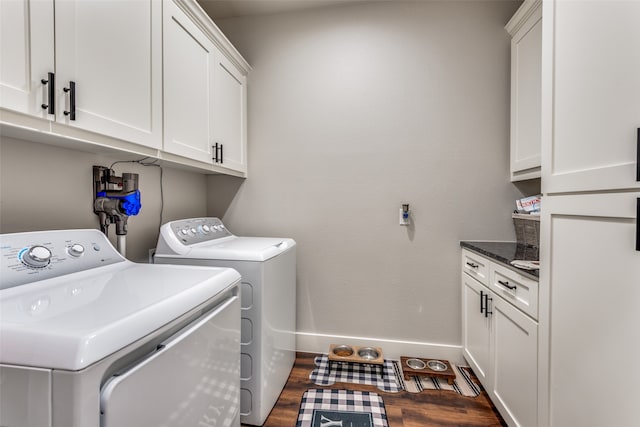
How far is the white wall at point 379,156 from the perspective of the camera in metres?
2.11

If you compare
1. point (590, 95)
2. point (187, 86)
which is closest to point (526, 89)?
point (590, 95)

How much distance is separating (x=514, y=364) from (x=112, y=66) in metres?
2.05

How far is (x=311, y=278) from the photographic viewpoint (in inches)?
92.2

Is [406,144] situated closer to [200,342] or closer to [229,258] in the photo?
[229,258]

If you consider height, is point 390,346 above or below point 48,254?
below

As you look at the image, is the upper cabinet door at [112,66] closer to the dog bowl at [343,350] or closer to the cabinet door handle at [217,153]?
the cabinet door handle at [217,153]

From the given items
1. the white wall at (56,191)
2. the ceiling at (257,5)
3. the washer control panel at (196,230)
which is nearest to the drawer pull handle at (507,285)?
the washer control panel at (196,230)

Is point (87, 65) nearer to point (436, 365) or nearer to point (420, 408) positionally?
point (420, 408)

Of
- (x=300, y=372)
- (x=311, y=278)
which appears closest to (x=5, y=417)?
(x=300, y=372)

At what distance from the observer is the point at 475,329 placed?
1890 mm

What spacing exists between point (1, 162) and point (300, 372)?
1.86 metres

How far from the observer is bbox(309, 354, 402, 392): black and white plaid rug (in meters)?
1.94

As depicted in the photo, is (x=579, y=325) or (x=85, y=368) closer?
(x=85, y=368)

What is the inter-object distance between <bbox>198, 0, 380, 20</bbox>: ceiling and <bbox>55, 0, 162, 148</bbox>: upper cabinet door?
1.03 metres
